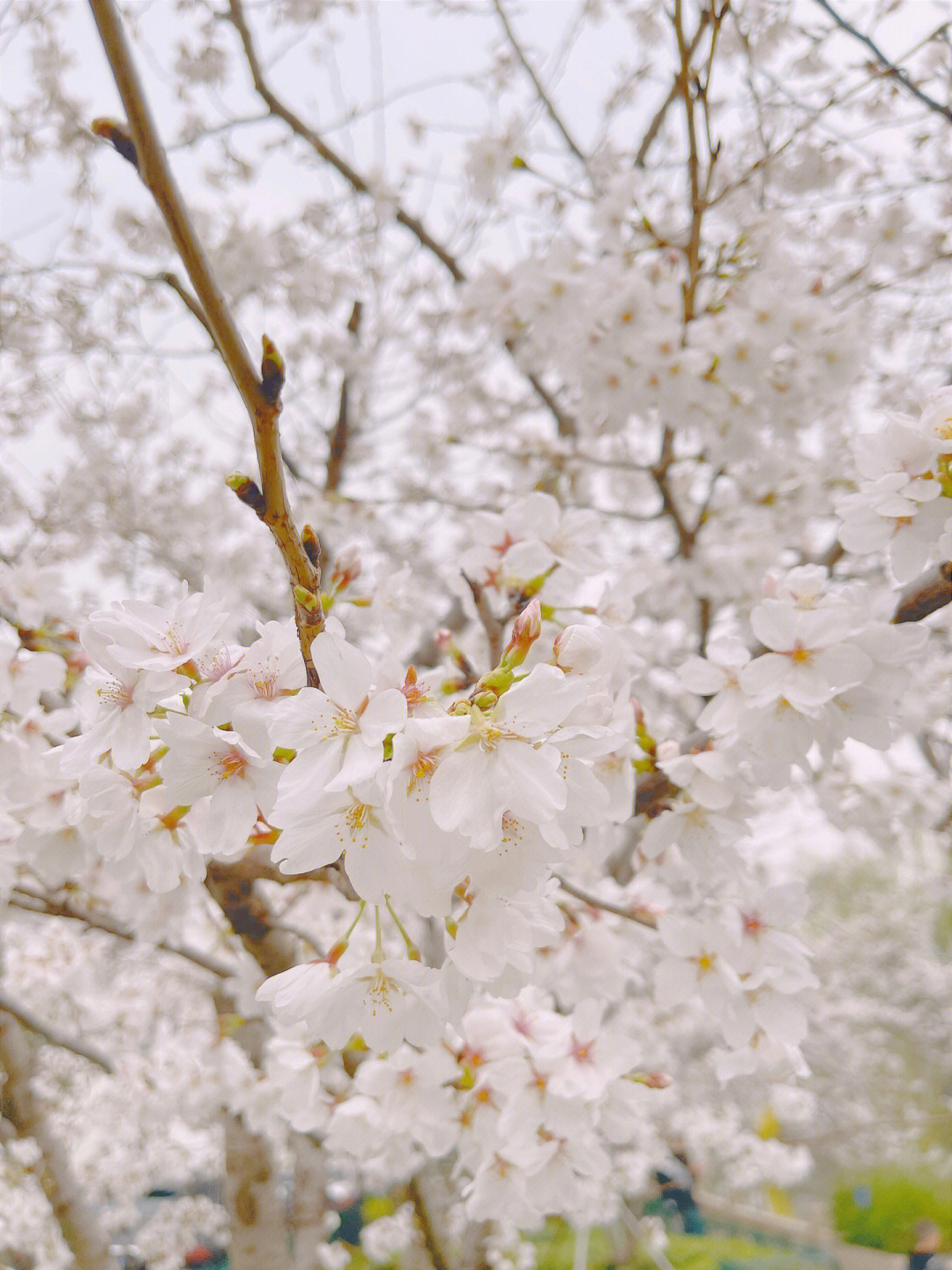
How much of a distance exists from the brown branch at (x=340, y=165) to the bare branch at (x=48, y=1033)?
97.3 inches

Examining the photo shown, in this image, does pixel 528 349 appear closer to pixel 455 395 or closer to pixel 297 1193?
pixel 455 395

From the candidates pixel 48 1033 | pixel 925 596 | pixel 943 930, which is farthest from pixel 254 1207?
pixel 943 930

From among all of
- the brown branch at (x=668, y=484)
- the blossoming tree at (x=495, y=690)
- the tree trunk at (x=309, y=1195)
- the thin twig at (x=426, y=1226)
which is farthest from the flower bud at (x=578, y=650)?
the tree trunk at (x=309, y=1195)

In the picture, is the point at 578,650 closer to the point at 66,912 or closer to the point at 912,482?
the point at 912,482

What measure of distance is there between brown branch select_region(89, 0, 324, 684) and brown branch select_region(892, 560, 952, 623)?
840 millimetres

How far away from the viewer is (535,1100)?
129 cm

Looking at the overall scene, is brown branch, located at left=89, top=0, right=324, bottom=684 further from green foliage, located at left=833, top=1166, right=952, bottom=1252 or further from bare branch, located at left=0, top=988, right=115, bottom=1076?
green foliage, located at left=833, top=1166, right=952, bottom=1252

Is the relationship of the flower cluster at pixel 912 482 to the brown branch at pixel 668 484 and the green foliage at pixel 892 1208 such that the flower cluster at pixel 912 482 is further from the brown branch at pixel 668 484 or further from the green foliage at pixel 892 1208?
the green foliage at pixel 892 1208

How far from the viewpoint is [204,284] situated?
26.8 inches

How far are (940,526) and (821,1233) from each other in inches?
360

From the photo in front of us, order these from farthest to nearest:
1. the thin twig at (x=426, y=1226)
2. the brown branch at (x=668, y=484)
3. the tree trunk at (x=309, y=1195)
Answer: the tree trunk at (x=309, y=1195)
the brown branch at (x=668, y=484)
the thin twig at (x=426, y=1226)

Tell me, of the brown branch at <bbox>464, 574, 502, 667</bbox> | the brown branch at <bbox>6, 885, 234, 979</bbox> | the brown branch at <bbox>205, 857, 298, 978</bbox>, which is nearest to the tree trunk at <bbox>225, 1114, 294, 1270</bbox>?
the brown branch at <bbox>6, 885, 234, 979</bbox>

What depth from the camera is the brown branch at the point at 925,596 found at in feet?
3.50

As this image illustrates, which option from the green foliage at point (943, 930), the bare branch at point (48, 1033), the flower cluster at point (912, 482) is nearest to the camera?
the flower cluster at point (912, 482)
